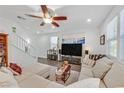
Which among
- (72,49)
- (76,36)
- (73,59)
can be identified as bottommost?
(73,59)

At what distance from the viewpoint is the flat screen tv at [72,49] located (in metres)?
2.26

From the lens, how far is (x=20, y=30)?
203 centimetres

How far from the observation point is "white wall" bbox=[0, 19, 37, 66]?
6.33ft

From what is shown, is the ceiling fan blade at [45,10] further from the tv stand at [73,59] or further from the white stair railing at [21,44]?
the tv stand at [73,59]

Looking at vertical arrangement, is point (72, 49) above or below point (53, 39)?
below

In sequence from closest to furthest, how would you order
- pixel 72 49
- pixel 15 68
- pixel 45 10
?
pixel 45 10, pixel 15 68, pixel 72 49

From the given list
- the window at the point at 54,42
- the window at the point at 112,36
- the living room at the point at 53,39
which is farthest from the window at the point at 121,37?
the window at the point at 54,42

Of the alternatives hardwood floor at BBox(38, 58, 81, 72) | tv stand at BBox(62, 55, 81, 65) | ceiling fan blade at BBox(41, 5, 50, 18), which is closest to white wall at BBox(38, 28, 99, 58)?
hardwood floor at BBox(38, 58, 81, 72)

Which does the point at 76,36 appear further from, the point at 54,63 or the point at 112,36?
the point at 112,36

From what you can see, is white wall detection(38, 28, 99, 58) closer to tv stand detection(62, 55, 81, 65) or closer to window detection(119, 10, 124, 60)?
tv stand detection(62, 55, 81, 65)

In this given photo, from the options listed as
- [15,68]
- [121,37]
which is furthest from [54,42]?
[121,37]

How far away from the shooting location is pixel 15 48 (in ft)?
6.85

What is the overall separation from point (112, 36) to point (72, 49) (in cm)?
108
